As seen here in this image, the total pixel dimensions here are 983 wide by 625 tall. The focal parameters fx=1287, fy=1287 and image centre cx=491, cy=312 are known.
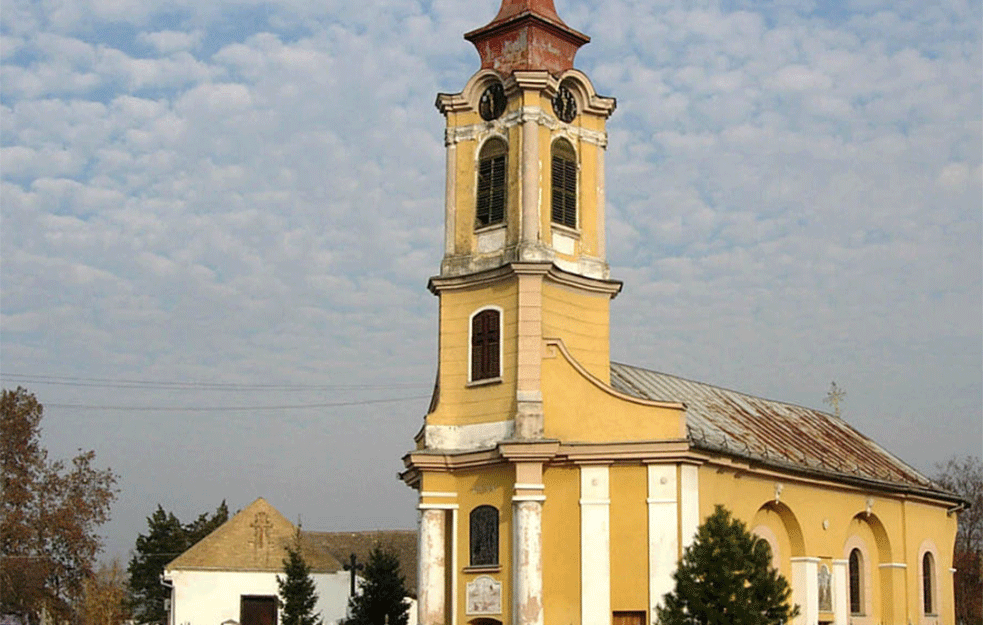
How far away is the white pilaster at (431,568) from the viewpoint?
3186cm

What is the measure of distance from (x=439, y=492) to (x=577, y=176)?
9.06m

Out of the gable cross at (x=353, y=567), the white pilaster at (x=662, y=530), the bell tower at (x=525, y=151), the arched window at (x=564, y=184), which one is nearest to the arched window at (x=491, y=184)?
the bell tower at (x=525, y=151)

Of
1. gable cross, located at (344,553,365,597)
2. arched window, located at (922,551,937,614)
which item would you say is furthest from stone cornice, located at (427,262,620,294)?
arched window, located at (922,551,937,614)

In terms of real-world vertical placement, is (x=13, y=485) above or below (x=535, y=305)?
below

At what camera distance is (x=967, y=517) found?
72312 millimetres

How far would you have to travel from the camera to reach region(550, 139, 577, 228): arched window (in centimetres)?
Answer: 3353

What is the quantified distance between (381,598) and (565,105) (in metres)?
15.4

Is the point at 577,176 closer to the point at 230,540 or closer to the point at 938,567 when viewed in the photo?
the point at 938,567

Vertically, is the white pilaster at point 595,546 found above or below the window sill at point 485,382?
below

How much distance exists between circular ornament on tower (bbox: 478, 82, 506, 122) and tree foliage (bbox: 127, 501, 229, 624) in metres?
36.9

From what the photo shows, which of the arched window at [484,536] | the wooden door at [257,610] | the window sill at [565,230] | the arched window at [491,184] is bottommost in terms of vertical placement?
the wooden door at [257,610]

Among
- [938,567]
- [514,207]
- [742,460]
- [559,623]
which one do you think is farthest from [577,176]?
[938,567]

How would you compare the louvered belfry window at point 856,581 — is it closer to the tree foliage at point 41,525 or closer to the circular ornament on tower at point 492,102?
the circular ornament on tower at point 492,102

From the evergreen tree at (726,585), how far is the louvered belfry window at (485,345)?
9634 millimetres
